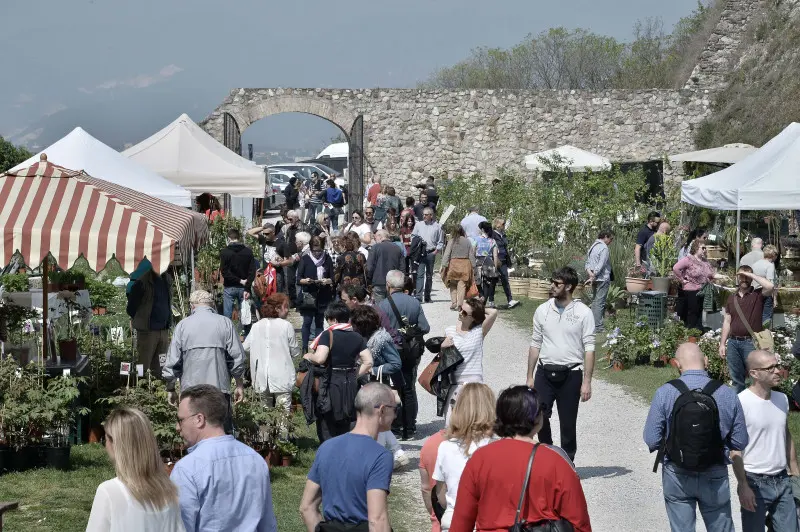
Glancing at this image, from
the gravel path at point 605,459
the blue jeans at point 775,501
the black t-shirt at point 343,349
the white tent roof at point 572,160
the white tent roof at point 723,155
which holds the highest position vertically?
the white tent roof at point 572,160

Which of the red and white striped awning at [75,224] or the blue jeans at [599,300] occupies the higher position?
the red and white striped awning at [75,224]

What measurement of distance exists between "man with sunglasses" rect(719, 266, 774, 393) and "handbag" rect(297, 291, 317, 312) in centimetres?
496

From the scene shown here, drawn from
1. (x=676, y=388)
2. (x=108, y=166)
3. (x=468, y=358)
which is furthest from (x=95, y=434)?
(x=676, y=388)

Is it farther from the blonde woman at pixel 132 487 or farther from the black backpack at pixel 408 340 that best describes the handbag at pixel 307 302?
the blonde woman at pixel 132 487

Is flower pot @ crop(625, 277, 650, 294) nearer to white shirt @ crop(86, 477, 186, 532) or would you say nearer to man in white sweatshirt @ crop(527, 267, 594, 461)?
man in white sweatshirt @ crop(527, 267, 594, 461)

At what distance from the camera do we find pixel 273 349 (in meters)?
8.68

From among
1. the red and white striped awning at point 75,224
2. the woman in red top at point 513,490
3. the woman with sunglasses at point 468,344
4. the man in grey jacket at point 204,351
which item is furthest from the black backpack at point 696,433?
the red and white striped awning at point 75,224

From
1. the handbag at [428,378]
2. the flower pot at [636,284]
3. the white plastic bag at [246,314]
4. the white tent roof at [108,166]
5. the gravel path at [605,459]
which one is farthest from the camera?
the flower pot at [636,284]

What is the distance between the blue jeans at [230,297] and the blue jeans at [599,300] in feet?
15.8

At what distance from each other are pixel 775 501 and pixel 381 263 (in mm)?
8890

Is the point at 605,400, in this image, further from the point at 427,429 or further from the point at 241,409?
the point at 241,409

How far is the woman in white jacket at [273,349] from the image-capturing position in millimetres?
8672

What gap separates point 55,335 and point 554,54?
44856mm

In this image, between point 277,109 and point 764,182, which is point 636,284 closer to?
point 764,182
